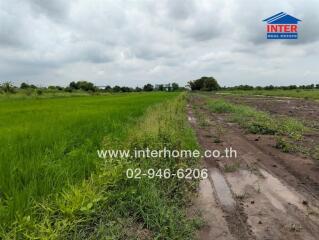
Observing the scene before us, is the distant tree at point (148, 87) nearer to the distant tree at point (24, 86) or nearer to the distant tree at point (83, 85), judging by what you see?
the distant tree at point (83, 85)

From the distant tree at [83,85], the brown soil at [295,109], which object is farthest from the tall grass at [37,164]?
the distant tree at [83,85]

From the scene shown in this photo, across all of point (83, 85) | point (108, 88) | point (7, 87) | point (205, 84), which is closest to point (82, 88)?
point (83, 85)

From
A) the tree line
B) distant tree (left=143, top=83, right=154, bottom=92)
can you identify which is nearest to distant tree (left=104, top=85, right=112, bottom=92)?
the tree line

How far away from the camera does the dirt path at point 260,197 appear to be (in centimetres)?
329

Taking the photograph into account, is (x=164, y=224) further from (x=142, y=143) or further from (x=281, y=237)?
(x=142, y=143)

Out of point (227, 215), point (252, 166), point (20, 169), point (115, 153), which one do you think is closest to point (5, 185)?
point (20, 169)

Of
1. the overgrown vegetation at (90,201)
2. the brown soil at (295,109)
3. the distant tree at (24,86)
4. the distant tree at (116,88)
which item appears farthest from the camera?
the distant tree at (116,88)

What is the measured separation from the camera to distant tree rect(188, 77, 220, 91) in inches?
4099

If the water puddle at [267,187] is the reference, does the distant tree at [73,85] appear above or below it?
above

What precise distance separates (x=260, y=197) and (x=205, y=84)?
103 metres

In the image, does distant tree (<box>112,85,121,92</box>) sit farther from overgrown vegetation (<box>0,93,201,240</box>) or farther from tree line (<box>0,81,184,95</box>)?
overgrown vegetation (<box>0,93,201,240</box>)

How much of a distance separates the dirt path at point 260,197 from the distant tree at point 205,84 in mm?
99051

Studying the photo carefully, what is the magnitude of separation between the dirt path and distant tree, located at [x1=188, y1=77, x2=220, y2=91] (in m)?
99.1

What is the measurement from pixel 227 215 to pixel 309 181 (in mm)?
2059
